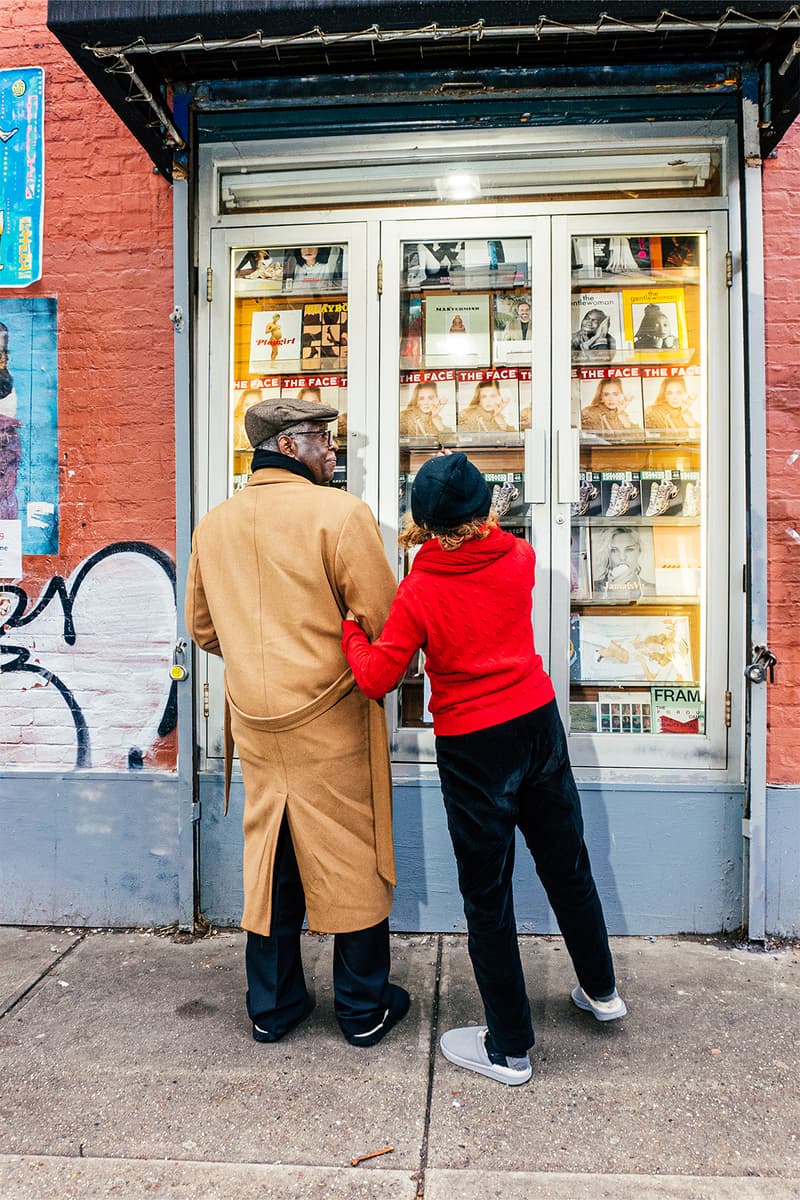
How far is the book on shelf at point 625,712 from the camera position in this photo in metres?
3.82

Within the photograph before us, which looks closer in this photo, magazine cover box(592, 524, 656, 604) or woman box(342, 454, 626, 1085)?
woman box(342, 454, 626, 1085)

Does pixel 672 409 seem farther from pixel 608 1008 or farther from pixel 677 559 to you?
pixel 608 1008

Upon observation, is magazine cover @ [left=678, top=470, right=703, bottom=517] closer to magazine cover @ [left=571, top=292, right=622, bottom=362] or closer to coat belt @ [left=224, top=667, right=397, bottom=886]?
magazine cover @ [left=571, top=292, right=622, bottom=362]

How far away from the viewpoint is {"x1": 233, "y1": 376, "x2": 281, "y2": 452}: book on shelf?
3918 mm

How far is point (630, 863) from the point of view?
3639 millimetres

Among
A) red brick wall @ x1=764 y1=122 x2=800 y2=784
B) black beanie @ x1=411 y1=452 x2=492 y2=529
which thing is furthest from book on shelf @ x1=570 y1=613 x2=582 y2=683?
black beanie @ x1=411 y1=452 x2=492 y2=529

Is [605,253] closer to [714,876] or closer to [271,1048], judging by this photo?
[714,876]

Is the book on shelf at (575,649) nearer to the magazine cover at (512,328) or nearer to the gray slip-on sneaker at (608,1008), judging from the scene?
the magazine cover at (512,328)

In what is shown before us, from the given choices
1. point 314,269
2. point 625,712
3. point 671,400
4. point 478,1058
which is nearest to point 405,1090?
point 478,1058

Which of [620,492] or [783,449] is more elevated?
[783,449]

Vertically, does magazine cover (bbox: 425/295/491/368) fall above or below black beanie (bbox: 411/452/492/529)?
above

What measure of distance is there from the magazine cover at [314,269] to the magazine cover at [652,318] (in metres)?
1.29

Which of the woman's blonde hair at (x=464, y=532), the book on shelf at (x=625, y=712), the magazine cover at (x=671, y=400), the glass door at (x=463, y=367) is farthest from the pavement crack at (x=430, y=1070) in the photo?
the magazine cover at (x=671, y=400)

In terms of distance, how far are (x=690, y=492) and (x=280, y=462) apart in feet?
6.36
